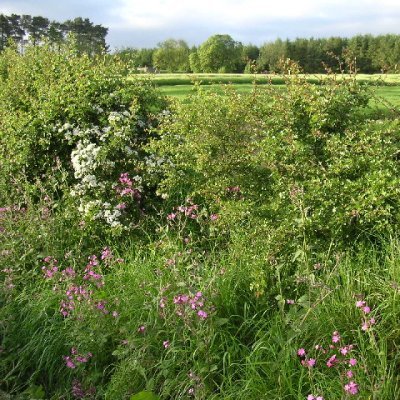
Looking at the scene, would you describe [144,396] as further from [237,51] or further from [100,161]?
[237,51]

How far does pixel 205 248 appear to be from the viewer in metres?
4.36

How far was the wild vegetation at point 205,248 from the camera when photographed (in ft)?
9.34

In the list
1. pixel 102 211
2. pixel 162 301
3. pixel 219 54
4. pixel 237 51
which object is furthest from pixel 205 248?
pixel 237 51

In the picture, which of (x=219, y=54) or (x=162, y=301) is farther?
(x=219, y=54)

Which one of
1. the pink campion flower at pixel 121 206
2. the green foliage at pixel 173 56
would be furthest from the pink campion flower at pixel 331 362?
the green foliage at pixel 173 56

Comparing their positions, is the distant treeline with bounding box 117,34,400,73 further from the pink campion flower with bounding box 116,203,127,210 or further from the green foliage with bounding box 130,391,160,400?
the green foliage with bounding box 130,391,160,400

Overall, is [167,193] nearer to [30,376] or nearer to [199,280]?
[199,280]

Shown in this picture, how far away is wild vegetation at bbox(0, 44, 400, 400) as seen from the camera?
2846mm

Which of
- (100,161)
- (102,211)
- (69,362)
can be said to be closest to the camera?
(69,362)

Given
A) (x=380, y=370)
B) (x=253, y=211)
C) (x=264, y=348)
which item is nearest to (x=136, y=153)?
(x=253, y=211)

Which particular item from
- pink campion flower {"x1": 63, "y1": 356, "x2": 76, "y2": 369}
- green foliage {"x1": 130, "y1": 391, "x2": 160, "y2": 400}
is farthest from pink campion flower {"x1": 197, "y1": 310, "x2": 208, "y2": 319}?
pink campion flower {"x1": 63, "y1": 356, "x2": 76, "y2": 369}

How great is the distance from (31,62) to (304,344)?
6.00 m

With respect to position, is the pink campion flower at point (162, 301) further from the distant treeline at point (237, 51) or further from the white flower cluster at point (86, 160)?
the distant treeline at point (237, 51)

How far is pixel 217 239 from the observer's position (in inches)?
167
